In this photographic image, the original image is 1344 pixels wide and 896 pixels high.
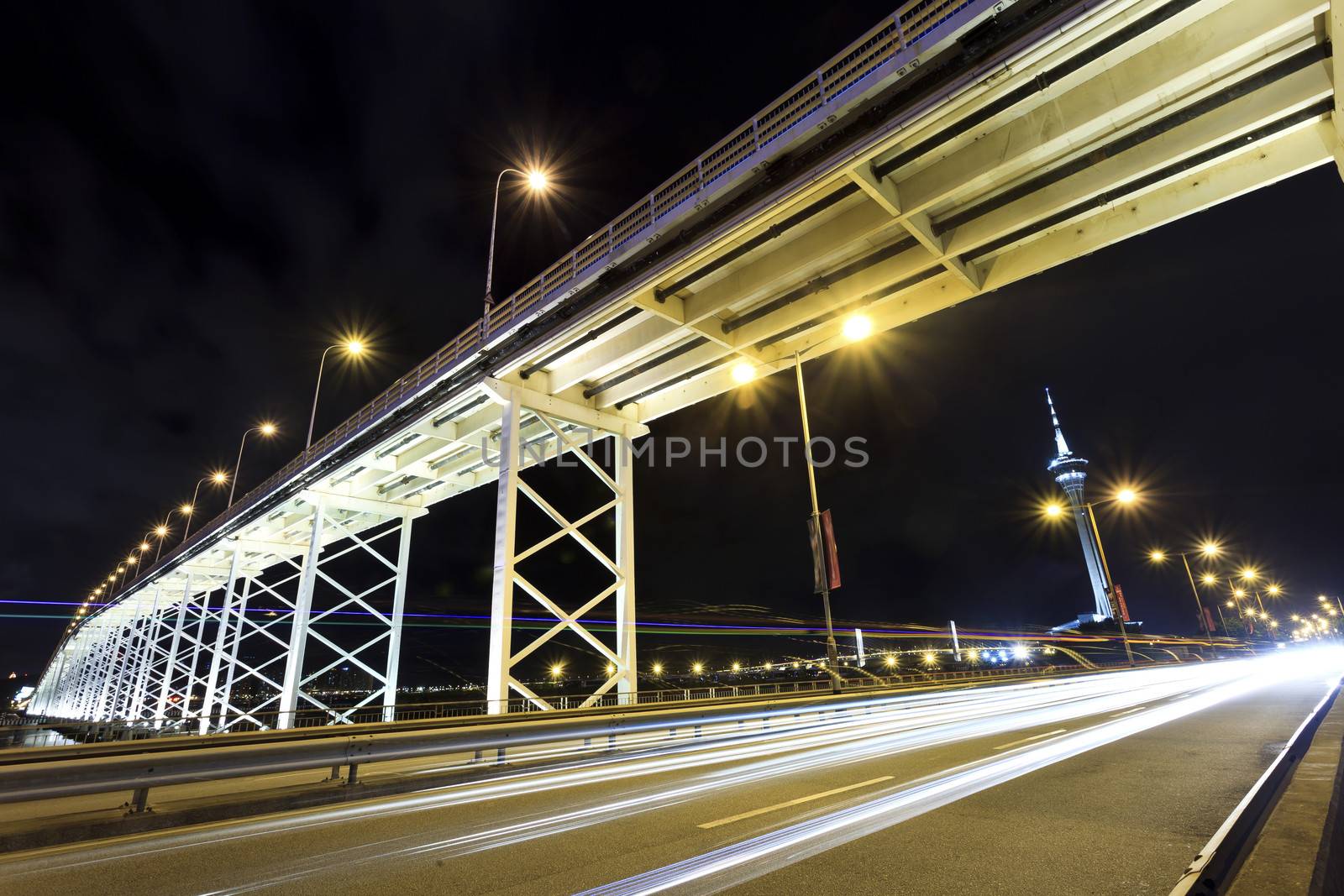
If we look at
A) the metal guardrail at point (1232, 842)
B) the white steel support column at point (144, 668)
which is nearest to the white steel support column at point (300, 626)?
the metal guardrail at point (1232, 842)

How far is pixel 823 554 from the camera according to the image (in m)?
14.3

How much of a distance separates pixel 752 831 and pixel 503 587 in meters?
10.3

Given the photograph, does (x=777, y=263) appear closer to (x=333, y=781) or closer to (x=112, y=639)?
(x=333, y=781)

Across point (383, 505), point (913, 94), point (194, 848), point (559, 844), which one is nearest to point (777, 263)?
point (913, 94)

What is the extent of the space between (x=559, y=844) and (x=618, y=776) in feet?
13.2

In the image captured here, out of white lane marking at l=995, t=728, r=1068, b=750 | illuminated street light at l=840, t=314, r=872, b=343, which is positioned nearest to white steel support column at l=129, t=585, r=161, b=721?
illuminated street light at l=840, t=314, r=872, b=343

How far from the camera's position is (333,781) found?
309 inches

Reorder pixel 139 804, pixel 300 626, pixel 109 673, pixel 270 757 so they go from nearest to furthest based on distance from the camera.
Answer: pixel 139 804 → pixel 270 757 → pixel 300 626 → pixel 109 673

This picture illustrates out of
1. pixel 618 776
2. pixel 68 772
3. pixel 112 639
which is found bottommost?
pixel 618 776

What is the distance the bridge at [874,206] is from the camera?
820cm

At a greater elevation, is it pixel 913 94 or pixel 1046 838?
pixel 913 94

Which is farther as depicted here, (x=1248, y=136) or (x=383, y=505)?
(x=383, y=505)

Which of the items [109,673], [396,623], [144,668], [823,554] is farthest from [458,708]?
[109,673]

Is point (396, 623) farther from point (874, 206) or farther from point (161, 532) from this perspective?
point (161, 532)
